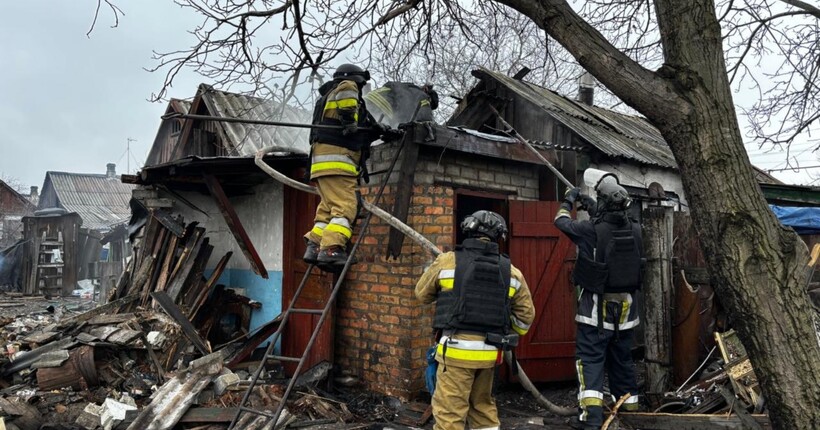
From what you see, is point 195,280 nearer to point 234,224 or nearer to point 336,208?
point 234,224

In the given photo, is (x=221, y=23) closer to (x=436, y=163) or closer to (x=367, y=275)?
(x=436, y=163)

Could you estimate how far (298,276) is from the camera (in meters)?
7.05

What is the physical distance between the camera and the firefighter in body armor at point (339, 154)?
453 cm

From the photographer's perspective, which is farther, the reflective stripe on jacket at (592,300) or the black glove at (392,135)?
the black glove at (392,135)

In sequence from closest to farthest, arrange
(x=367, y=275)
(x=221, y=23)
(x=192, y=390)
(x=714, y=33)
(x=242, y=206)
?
(x=714, y=33) < (x=221, y=23) < (x=192, y=390) < (x=367, y=275) < (x=242, y=206)

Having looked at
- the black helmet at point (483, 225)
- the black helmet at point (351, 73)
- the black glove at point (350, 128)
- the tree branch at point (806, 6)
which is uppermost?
the tree branch at point (806, 6)

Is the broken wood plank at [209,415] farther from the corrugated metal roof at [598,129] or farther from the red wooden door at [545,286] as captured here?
the corrugated metal roof at [598,129]

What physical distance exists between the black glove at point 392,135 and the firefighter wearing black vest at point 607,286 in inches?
65.4

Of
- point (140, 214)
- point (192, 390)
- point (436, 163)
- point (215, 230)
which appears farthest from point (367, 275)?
point (140, 214)

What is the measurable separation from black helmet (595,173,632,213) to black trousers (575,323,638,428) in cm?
108

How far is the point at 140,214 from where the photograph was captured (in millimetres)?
9000

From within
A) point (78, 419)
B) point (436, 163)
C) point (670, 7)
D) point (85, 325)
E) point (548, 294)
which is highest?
point (670, 7)

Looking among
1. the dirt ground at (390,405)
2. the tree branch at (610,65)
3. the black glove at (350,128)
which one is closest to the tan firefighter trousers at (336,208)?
the black glove at (350,128)

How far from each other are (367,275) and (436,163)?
1411 millimetres
